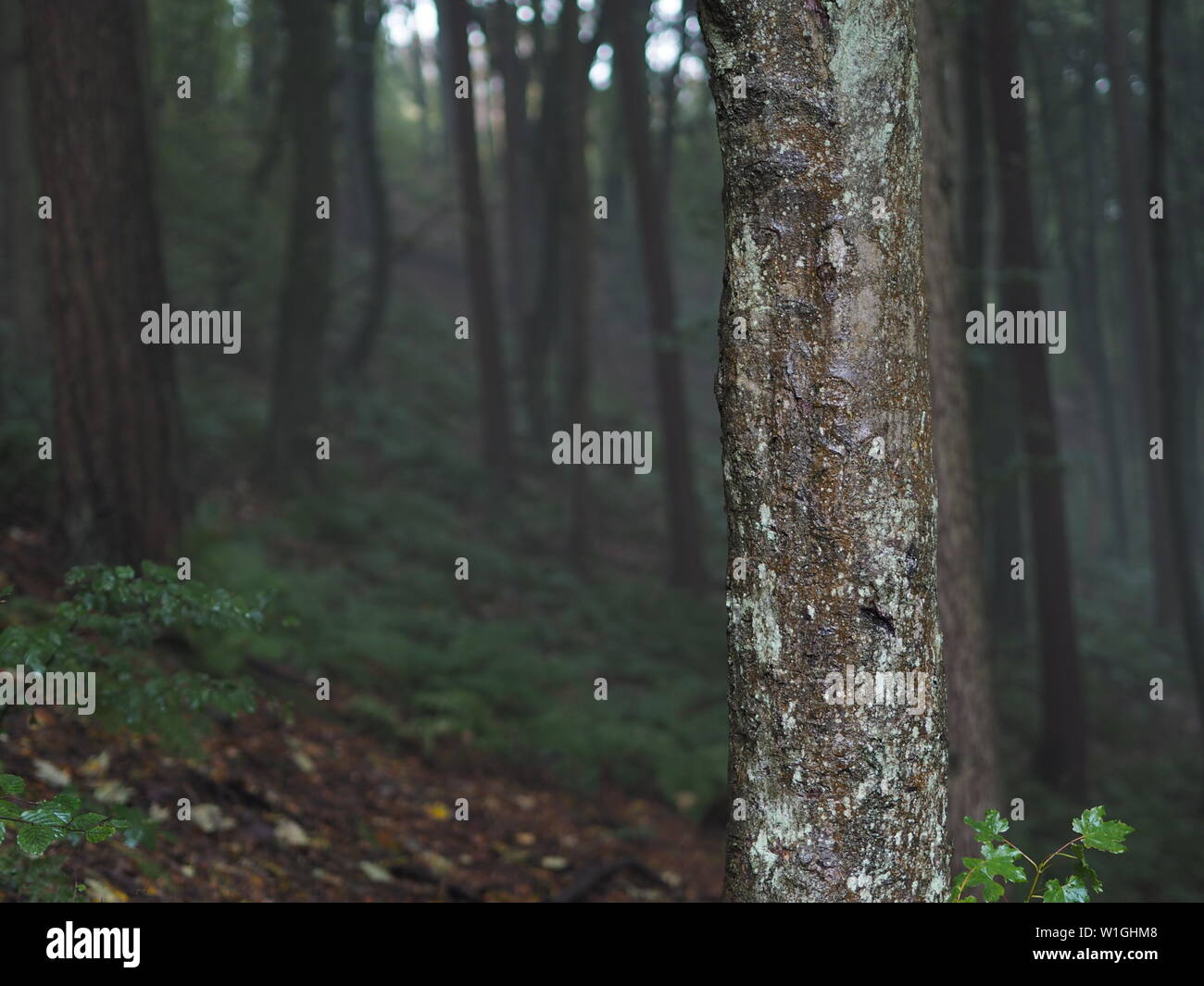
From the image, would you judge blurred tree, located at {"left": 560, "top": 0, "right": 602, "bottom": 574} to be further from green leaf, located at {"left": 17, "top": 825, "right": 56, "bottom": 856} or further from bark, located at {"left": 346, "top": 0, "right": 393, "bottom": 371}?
green leaf, located at {"left": 17, "top": 825, "right": 56, "bottom": 856}

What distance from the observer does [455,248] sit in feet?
103

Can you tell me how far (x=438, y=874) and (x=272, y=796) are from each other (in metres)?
0.97

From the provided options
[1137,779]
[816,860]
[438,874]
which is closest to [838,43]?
[816,860]

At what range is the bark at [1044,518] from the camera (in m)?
11.5

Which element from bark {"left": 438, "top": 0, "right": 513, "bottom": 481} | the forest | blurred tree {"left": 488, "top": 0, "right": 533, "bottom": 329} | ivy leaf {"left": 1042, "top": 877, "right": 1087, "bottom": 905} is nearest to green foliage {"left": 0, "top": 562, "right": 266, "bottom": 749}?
the forest

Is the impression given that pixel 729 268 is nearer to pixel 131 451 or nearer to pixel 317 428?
pixel 131 451

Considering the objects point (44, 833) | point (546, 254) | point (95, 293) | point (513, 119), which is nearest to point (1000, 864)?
point (44, 833)

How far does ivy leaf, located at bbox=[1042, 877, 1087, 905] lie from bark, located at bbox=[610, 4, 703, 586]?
39.6ft

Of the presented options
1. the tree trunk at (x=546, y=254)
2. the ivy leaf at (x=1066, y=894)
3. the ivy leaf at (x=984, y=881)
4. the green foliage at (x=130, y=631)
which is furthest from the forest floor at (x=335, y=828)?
the tree trunk at (x=546, y=254)

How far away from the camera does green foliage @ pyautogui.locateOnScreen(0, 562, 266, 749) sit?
3572 mm

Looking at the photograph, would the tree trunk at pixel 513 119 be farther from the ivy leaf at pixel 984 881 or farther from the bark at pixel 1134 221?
the ivy leaf at pixel 984 881

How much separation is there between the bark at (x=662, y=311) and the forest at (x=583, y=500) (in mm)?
69

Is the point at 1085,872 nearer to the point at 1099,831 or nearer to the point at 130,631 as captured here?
the point at 1099,831

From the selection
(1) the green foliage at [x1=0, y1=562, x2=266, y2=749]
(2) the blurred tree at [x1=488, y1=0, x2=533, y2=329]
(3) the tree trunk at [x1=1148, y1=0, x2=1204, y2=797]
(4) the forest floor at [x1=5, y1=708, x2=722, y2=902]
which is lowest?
(4) the forest floor at [x1=5, y1=708, x2=722, y2=902]
